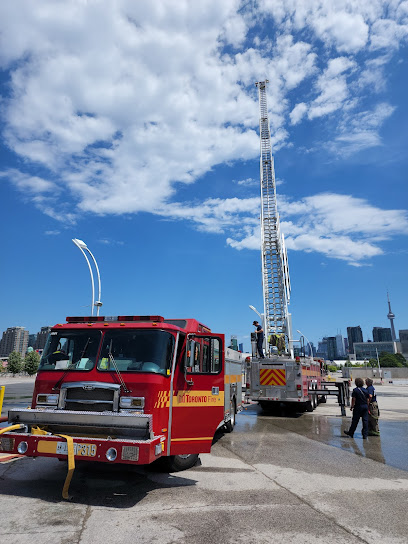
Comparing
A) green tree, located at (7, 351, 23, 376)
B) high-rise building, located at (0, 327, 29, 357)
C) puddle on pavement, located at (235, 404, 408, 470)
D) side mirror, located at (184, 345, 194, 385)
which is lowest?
puddle on pavement, located at (235, 404, 408, 470)

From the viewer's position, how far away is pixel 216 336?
6258mm

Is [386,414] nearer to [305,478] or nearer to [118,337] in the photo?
[305,478]

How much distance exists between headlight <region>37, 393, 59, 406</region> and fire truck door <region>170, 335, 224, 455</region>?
5.68ft

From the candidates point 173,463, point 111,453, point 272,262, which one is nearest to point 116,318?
point 111,453

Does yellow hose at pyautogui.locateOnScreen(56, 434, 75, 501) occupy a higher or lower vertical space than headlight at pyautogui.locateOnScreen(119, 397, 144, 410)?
lower

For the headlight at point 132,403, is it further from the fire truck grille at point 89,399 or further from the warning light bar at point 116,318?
the warning light bar at point 116,318

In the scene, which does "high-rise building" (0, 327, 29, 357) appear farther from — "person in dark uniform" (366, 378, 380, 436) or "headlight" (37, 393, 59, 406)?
"headlight" (37, 393, 59, 406)

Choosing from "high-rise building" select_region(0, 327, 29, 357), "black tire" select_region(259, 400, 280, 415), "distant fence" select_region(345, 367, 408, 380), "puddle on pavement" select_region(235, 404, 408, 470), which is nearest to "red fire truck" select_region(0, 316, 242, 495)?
"puddle on pavement" select_region(235, 404, 408, 470)

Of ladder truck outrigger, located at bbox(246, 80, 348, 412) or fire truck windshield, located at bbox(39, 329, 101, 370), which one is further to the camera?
ladder truck outrigger, located at bbox(246, 80, 348, 412)

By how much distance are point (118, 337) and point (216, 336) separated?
1.62 metres

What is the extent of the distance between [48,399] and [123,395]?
1.23 m

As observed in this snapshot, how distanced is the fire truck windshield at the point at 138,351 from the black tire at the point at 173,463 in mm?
1626

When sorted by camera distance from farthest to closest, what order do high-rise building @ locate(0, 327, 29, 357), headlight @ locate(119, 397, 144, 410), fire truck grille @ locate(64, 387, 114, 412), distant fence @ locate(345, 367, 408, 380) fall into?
high-rise building @ locate(0, 327, 29, 357), distant fence @ locate(345, 367, 408, 380), fire truck grille @ locate(64, 387, 114, 412), headlight @ locate(119, 397, 144, 410)

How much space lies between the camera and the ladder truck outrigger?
1258 centimetres
